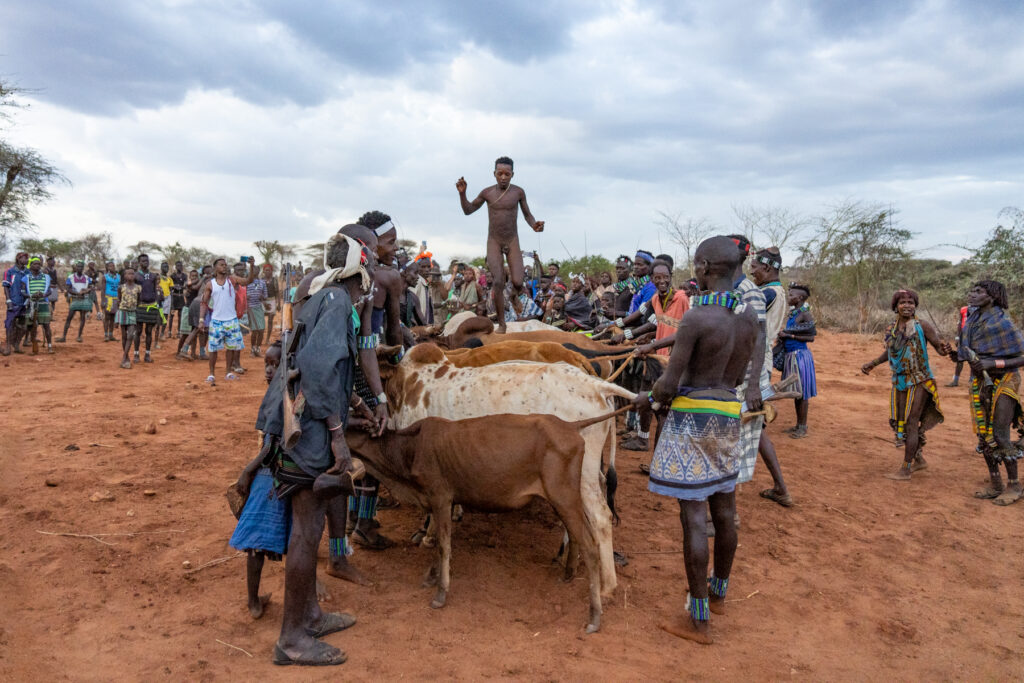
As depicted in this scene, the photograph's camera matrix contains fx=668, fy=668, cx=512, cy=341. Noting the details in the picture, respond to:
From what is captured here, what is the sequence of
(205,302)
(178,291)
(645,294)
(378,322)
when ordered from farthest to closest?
1. (178,291)
2. (205,302)
3. (645,294)
4. (378,322)

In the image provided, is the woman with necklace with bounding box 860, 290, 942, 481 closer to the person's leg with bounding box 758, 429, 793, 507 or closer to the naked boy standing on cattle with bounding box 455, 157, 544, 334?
the person's leg with bounding box 758, 429, 793, 507

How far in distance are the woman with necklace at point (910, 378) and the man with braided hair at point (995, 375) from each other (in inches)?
15.0

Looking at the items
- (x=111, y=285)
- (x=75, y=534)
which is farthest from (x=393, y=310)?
(x=111, y=285)

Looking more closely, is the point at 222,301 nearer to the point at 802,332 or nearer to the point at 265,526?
the point at 265,526

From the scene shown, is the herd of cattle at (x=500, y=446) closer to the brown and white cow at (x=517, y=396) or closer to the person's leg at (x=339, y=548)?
the brown and white cow at (x=517, y=396)

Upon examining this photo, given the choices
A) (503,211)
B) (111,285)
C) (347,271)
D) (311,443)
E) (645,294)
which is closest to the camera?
(311,443)

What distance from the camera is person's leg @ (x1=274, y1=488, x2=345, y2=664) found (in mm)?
3611

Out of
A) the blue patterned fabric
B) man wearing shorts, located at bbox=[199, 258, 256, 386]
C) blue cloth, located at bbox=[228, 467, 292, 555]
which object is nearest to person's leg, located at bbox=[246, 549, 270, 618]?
blue cloth, located at bbox=[228, 467, 292, 555]

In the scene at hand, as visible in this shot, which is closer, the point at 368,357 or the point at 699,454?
the point at 699,454

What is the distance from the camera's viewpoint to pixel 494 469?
4289 mm

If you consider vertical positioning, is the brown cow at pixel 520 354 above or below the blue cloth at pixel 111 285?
below

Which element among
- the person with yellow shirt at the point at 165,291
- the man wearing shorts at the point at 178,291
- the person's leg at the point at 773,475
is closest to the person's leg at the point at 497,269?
the person's leg at the point at 773,475

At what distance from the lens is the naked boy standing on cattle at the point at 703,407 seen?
3934 mm

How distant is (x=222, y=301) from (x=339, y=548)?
27.0 ft
